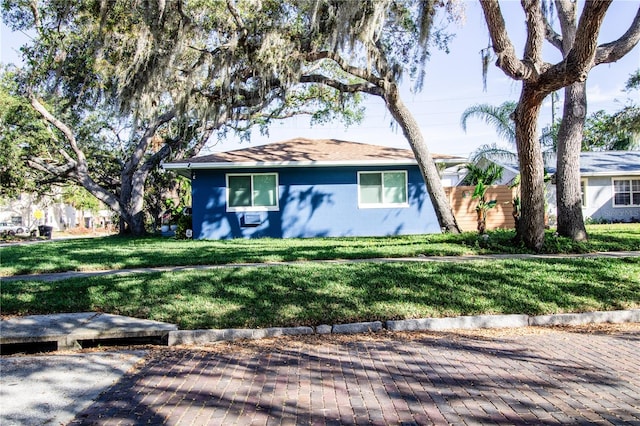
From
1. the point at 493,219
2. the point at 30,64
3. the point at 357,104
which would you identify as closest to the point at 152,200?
the point at 30,64

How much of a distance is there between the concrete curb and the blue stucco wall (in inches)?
421

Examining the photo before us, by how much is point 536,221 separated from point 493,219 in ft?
24.3

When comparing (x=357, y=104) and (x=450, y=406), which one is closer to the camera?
(x=450, y=406)

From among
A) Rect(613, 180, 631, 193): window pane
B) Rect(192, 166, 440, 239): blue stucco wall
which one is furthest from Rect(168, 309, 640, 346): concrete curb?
Rect(613, 180, 631, 193): window pane

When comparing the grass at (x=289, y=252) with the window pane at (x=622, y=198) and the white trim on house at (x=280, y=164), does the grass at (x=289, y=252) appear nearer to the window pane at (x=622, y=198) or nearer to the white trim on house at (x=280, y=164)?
the white trim on house at (x=280, y=164)

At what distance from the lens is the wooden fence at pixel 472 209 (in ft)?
59.2

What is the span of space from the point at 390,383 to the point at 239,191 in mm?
13166

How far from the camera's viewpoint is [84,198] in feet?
164

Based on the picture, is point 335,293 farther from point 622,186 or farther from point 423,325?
point 622,186

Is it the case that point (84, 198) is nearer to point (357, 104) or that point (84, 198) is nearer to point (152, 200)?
point (152, 200)


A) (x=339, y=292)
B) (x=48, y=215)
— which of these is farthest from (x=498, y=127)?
(x=48, y=215)

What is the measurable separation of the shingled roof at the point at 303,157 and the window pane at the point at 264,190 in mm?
745

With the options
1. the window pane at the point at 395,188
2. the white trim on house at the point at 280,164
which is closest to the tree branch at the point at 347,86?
the white trim on house at the point at 280,164

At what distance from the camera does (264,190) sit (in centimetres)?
1677
